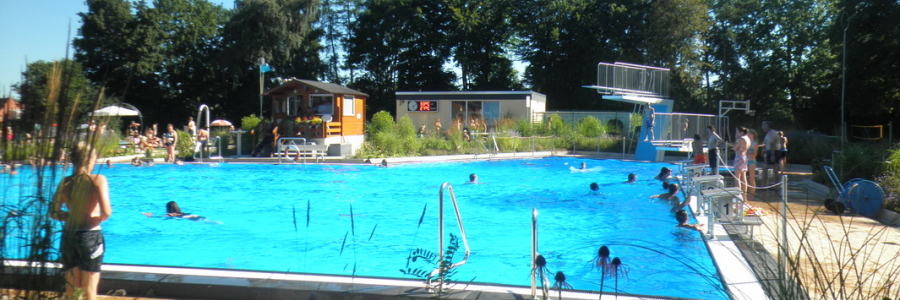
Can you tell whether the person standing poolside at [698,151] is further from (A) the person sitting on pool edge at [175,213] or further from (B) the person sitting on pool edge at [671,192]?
(A) the person sitting on pool edge at [175,213]

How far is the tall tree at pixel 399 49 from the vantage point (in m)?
47.9

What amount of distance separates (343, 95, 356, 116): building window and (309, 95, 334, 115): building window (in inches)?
24.3

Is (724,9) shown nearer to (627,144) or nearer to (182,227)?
(627,144)

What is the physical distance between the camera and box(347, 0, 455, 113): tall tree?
157 ft

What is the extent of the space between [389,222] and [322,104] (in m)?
15.5

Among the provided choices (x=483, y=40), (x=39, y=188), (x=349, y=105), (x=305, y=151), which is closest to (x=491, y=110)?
(x=349, y=105)

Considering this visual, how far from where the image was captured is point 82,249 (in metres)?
4.18

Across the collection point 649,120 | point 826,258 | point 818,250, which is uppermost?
point 649,120

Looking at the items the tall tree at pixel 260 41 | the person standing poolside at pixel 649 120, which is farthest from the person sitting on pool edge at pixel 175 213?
the tall tree at pixel 260 41

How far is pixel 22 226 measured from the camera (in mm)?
3088

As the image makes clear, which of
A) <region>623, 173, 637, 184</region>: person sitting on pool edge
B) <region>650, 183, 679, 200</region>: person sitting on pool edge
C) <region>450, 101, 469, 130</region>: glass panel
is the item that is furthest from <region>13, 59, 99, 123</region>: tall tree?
<region>450, 101, 469, 130</region>: glass panel

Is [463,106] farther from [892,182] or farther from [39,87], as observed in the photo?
[39,87]

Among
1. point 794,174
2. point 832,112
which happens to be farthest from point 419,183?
point 832,112

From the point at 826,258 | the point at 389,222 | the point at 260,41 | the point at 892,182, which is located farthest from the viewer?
the point at 260,41
